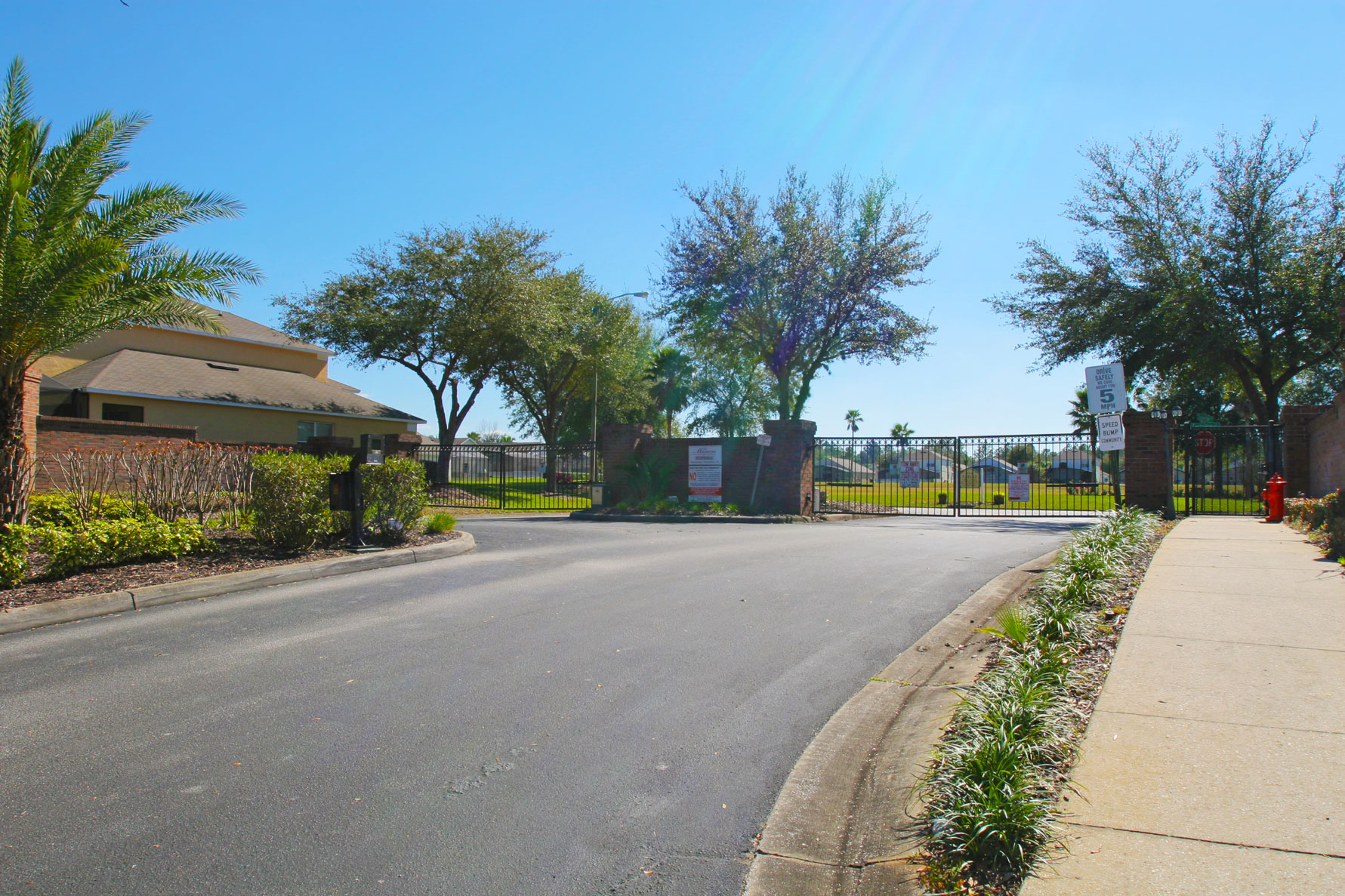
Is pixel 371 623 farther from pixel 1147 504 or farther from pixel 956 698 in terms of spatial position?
pixel 1147 504

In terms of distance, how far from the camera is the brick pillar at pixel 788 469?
69.5ft

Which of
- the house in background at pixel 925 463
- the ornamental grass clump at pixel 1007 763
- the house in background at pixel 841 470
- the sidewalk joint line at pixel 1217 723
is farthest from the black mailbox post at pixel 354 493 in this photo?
the house in background at pixel 925 463

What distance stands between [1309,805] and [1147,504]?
17.3 meters

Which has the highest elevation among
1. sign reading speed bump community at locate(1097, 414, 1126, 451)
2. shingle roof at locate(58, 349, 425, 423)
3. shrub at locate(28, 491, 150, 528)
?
shingle roof at locate(58, 349, 425, 423)

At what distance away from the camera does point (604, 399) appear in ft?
142

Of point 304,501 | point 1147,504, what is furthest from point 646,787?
point 1147,504

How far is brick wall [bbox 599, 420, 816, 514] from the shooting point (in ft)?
69.7

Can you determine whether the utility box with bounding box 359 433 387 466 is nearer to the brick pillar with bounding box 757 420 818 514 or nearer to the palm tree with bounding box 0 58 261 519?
the palm tree with bounding box 0 58 261 519

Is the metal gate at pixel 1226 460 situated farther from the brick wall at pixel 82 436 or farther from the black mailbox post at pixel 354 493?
the brick wall at pixel 82 436

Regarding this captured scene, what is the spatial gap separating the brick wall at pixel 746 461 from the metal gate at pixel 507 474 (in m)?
1.47

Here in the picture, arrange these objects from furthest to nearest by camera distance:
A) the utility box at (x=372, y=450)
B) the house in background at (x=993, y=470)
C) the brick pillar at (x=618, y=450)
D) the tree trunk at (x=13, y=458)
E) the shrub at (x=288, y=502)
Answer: the house in background at (x=993, y=470)
the brick pillar at (x=618, y=450)
the utility box at (x=372, y=450)
the shrub at (x=288, y=502)
the tree trunk at (x=13, y=458)

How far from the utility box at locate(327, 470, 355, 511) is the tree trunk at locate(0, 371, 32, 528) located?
3.12m

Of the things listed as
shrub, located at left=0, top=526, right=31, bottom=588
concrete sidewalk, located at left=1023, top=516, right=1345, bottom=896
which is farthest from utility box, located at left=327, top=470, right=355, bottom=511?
concrete sidewalk, located at left=1023, top=516, right=1345, bottom=896

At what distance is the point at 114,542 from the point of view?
8414 mm
